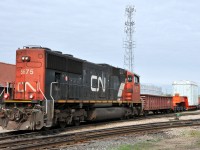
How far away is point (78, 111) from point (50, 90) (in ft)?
8.83

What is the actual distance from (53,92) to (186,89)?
2815 cm

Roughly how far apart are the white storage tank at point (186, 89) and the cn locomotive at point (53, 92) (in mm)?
21730

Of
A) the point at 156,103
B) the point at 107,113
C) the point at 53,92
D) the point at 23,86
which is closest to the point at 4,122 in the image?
the point at 23,86

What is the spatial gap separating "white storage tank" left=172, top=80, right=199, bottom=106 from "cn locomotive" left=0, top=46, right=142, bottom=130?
21730 millimetres

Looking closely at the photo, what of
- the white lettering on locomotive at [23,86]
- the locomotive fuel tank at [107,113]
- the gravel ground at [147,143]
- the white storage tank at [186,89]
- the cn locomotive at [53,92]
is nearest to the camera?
the gravel ground at [147,143]

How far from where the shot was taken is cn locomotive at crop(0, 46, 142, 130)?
44.6ft

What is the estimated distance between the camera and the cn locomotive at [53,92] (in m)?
13.6

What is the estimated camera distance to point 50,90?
14.6 m

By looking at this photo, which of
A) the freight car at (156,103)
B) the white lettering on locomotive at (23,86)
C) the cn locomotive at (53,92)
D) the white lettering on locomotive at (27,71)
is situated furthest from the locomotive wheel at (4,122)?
the freight car at (156,103)

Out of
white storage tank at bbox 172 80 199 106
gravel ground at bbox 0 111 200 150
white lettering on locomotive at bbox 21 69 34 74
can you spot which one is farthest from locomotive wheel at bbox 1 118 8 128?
white storage tank at bbox 172 80 199 106

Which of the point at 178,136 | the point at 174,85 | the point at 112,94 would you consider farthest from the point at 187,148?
the point at 174,85

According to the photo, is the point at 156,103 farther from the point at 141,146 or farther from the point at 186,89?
the point at 141,146

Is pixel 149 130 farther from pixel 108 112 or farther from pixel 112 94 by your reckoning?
pixel 112 94

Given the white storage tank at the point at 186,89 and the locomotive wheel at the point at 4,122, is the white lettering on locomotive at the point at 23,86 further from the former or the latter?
the white storage tank at the point at 186,89
